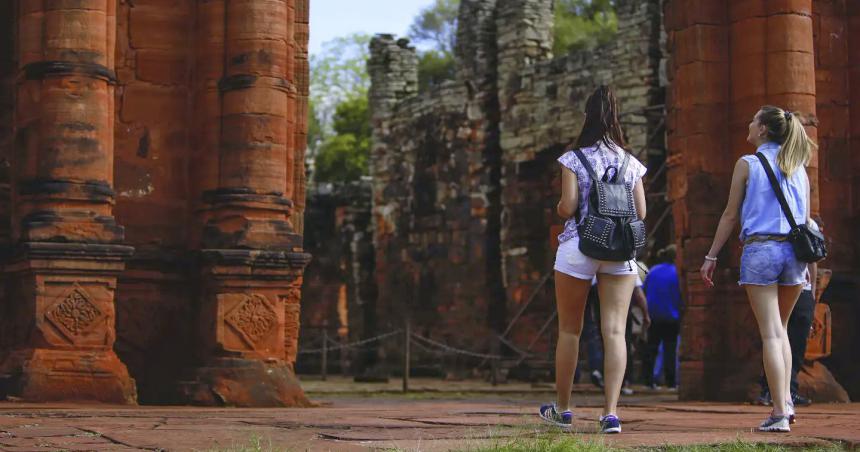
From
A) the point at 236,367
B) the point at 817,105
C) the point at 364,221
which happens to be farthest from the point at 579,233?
the point at 364,221

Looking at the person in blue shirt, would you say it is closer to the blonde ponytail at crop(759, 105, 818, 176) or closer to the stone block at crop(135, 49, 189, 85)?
the stone block at crop(135, 49, 189, 85)

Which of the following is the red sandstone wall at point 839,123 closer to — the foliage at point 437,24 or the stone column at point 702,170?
the stone column at point 702,170

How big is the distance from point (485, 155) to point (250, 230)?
19.5 meters

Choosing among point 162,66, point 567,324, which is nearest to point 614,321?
point 567,324

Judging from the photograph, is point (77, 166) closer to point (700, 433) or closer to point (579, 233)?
point (579, 233)

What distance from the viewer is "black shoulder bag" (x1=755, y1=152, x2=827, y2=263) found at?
803cm

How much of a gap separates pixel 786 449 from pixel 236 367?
515 cm

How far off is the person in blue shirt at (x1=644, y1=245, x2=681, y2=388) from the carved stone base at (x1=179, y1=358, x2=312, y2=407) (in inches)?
258

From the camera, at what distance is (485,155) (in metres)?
30.3

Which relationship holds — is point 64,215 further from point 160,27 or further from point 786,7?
point 786,7

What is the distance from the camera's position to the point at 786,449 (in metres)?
6.54

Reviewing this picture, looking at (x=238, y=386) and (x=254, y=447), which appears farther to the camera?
(x=238, y=386)

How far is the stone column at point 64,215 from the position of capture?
9.81m

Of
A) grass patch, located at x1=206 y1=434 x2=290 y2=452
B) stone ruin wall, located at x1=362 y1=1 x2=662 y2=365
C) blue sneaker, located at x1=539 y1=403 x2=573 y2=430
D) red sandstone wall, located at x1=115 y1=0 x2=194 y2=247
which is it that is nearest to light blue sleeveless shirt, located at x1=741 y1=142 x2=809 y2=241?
blue sneaker, located at x1=539 y1=403 x2=573 y2=430
